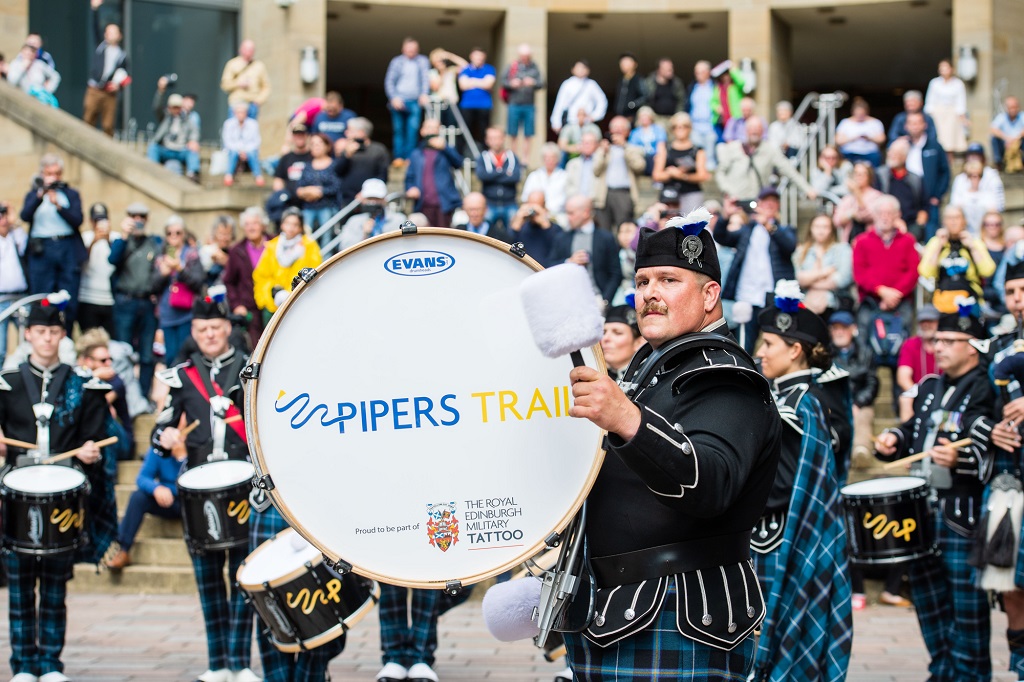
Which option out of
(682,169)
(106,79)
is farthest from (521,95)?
(106,79)

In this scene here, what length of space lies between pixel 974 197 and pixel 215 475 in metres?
9.62

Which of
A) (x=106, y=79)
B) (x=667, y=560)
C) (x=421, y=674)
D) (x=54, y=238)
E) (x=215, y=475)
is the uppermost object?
(x=106, y=79)

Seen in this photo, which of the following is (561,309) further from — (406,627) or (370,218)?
(370,218)

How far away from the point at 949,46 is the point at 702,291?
77.1ft

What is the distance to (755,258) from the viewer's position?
11.8 m

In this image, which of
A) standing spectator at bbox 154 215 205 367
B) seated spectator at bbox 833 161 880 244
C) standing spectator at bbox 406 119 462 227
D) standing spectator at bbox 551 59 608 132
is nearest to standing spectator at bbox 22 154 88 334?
standing spectator at bbox 154 215 205 367

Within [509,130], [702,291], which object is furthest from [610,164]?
[702,291]

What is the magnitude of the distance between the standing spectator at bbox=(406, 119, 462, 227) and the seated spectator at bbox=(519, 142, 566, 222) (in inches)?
Result: 31.3

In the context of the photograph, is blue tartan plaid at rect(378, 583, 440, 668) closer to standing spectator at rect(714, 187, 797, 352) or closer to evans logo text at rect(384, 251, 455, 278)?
evans logo text at rect(384, 251, 455, 278)

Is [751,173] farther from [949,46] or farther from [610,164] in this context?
[949,46]

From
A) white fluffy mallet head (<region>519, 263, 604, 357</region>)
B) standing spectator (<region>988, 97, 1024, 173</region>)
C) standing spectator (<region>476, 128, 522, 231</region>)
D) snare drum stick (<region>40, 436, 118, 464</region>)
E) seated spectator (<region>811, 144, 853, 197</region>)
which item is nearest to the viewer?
white fluffy mallet head (<region>519, 263, 604, 357</region>)

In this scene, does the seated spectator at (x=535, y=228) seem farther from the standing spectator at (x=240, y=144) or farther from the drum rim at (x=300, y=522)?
the drum rim at (x=300, y=522)

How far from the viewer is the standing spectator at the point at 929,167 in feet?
47.1

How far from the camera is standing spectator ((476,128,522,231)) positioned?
14141 mm
